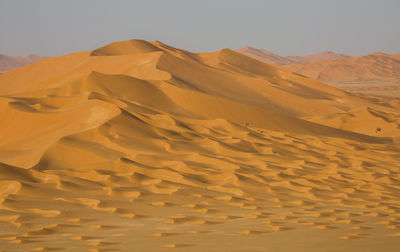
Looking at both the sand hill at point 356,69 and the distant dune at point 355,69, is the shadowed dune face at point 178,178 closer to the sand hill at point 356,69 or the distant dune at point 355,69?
the sand hill at point 356,69

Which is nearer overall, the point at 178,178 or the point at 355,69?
the point at 178,178

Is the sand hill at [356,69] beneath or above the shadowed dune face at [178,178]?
above

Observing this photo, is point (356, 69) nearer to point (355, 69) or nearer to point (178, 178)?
point (355, 69)

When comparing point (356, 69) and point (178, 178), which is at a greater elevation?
point (356, 69)

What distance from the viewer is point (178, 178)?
9.23 meters

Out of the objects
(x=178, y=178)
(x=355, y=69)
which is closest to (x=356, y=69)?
(x=355, y=69)

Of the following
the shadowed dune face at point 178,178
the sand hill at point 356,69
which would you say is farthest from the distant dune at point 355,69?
the shadowed dune face at point 178,178

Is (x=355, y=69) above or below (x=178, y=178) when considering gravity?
above

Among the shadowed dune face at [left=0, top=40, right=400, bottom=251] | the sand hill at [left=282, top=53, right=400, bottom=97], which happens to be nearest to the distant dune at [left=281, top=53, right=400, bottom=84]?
the sand hill at [left=282, top=53, right=400, bottom=97]

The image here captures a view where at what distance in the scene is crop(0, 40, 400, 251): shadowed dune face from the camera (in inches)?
218

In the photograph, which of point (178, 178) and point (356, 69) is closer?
point (178, 178)

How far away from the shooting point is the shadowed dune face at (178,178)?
5535 millimetres

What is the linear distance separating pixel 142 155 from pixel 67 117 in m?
4.18

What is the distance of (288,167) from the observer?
10.9 m
